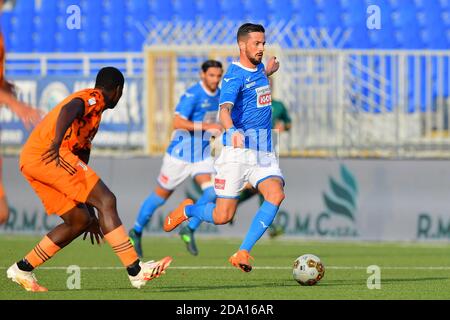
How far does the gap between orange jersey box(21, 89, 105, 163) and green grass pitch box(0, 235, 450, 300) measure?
1244 millimetres

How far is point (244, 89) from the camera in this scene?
35.6 ft

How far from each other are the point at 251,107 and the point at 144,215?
408cm

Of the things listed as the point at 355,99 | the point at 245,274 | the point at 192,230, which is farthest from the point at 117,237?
the point at 355,99

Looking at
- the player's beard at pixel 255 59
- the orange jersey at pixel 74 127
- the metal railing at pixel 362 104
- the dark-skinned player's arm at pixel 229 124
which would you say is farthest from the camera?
the metal railing at pixel 362 104

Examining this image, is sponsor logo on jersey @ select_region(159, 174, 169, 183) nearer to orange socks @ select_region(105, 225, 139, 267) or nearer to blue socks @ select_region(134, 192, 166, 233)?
blue socks @ select_region(134, 192, 166, 233)

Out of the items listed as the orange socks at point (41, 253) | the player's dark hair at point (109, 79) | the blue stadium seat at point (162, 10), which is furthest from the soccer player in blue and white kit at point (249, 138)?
the blue stadium seat at point (162, 10)

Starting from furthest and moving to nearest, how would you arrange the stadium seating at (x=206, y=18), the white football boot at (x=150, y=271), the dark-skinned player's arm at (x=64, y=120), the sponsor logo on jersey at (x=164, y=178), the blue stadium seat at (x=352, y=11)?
the blue stadium seat at (x=352, y=11) → the stadium seating at (x=206, y=18) → the sponsor logo on jersey at (x=164, y=178) → the white football boot at (x=150, y=271) → the dark-skinned player's arm at (x=64, y=120)

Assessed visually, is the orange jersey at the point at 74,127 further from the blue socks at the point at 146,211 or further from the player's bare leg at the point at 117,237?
the blue socks at the point at 146,211

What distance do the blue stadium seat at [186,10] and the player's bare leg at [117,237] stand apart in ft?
50.3

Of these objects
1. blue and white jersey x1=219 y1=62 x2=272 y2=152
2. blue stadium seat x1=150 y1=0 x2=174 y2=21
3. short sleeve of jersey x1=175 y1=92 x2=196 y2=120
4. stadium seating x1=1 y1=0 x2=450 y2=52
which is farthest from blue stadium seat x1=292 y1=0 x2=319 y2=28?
blue and white jersey x1=219 y1=62 x2=272 y2=152

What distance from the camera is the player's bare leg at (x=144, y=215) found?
1441cm

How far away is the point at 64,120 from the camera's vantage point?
9133 millimetres

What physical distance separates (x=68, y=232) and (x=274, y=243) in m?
7.83

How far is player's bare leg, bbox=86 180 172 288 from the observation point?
942cm
